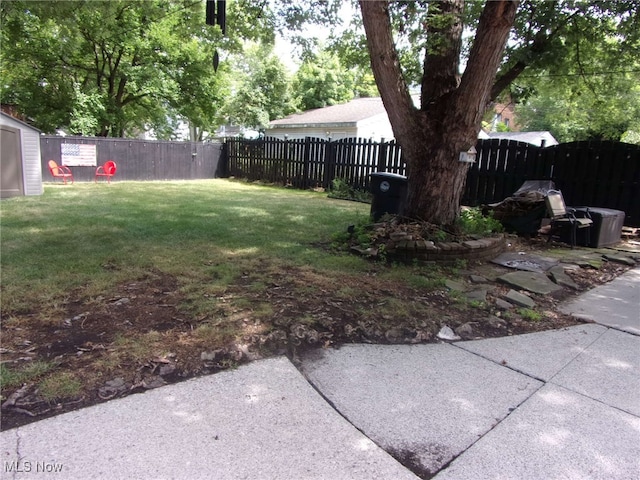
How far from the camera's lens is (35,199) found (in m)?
10.0

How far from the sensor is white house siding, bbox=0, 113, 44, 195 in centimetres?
999

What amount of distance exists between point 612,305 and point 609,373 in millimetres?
1849

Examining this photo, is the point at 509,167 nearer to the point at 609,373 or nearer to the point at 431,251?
the point at 431,251

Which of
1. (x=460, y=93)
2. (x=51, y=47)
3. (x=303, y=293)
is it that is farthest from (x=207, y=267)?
(x=51, y=47)

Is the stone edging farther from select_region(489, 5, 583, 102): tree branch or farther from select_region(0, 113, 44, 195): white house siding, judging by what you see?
select_region(0, 113, 44, 195): white house siding

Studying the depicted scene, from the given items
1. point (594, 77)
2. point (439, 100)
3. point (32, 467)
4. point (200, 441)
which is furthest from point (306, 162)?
point (32, 467)

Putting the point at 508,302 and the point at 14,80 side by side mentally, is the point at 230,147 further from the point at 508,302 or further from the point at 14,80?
the point at 508,302

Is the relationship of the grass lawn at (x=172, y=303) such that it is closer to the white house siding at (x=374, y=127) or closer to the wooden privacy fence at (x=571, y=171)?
the wooden privacy fence at (x=571, y=171)

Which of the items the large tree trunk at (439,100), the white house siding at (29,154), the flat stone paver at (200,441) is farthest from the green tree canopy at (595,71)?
the white house siding at (29,154)

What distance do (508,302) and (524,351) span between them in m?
1.12

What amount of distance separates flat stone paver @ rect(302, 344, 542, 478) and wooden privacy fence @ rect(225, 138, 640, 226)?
723cm

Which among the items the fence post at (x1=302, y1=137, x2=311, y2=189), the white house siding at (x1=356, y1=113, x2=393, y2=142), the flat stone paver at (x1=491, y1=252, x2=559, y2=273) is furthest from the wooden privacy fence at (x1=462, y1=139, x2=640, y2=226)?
the white house siding at (x1=356, y1=113, x2=393, y2=142)

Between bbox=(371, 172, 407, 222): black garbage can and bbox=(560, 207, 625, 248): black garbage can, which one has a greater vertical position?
bbox=(371, 172, 407, 222): black garbage can

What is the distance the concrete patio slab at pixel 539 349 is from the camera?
3191 mm
